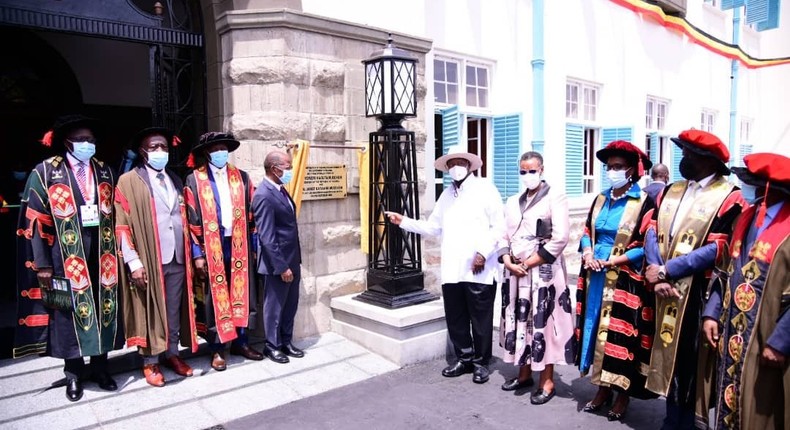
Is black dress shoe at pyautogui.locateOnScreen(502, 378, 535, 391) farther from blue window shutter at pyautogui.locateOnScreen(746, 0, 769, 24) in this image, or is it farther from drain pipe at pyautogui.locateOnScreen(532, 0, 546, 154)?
blue window shutter at pyautogui.locateOnScreen(746, 0, 769, 24)

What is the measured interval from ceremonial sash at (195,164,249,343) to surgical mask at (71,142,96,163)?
0.79 m

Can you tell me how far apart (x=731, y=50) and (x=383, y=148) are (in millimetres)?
12362

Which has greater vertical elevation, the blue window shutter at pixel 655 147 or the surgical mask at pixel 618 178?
the blue window shutter at pixel 655 147

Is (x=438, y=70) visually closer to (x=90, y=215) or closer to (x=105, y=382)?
(x=90, y=215)

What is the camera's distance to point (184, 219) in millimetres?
4316

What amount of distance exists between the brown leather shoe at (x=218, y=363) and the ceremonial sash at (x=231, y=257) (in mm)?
181

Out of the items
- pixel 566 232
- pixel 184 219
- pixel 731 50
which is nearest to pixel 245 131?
pixel 184 219

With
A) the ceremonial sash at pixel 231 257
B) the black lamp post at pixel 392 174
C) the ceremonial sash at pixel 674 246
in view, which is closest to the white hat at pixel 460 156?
the black lamp post at pixel 392 174

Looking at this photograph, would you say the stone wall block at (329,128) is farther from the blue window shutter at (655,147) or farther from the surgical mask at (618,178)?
the blue window shutter at (655,147)

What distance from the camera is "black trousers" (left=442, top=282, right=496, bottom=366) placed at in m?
4.40

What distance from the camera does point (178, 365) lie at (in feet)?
14.3

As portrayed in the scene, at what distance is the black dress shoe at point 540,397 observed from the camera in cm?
400

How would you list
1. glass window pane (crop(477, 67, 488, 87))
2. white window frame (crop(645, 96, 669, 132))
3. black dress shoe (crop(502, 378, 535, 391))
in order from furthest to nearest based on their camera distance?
white window frame (crop(645, 96, 669, 132)) → glass window pane (crop(477, 67, 488, 87)) → black dress shoe (crop(502, 378, 535, 391))

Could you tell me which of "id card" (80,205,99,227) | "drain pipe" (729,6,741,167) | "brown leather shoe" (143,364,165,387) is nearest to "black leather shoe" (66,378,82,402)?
"brown leather shoe" (143,364,165,387)
